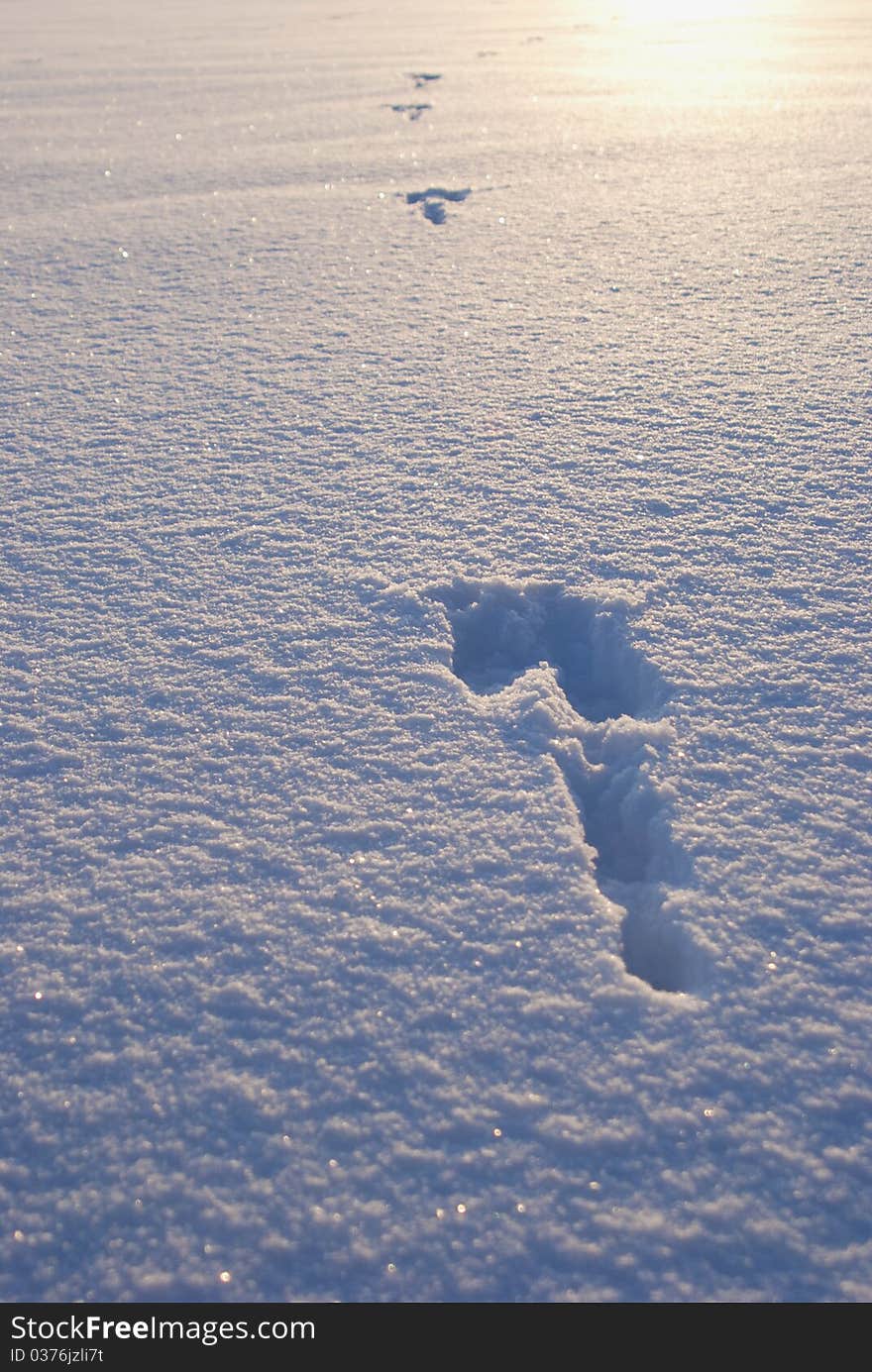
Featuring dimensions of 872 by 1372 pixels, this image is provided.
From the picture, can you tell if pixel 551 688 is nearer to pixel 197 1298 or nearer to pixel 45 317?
pixel 197 1298

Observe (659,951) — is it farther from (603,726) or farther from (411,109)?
(411,109)

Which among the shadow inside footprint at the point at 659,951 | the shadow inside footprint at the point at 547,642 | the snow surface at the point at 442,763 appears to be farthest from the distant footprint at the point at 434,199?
the shadow inside footprint at the point at 659,951

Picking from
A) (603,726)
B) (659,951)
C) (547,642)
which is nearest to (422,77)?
(547,642)

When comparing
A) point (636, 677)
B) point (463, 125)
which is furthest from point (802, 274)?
point (463, 125)

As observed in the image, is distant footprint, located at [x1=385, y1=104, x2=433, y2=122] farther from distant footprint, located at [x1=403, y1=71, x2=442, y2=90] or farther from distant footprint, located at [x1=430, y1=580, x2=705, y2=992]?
distant footprint, located at [x1=430, y1=580, x2=705, y2=992]

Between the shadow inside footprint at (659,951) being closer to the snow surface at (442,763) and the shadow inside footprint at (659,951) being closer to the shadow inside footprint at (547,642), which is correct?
the snow surface at (442,763)
